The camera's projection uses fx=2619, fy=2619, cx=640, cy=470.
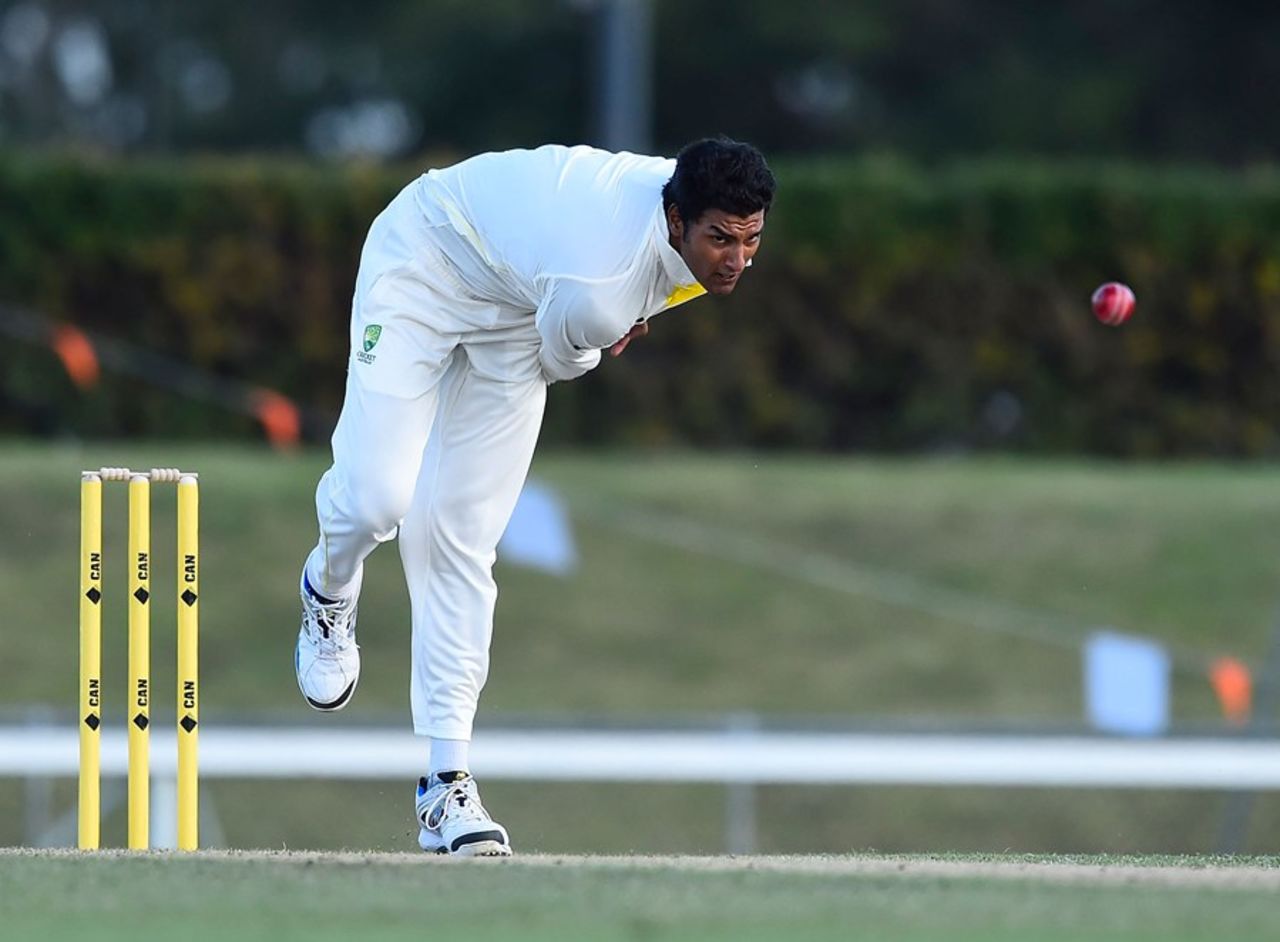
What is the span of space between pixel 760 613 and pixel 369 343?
21.2 feet

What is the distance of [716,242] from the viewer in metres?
5.23

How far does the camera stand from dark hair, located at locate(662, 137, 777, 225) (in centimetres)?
520

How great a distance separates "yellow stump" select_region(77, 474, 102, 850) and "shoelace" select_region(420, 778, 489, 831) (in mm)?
728

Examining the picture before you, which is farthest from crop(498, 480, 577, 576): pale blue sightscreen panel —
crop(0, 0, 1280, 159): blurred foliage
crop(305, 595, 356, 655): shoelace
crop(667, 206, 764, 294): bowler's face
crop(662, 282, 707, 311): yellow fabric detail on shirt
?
crop(0, 0, 1280, 159): blurred foliage

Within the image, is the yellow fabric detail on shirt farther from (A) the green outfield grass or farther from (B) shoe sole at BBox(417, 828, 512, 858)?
(A) the green outfield grass

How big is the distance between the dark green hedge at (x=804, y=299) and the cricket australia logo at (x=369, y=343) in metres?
8.84

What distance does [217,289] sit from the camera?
14562 millimetres

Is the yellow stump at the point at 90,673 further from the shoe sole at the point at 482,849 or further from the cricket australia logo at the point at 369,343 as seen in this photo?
the shoe sole at the point at 482,849

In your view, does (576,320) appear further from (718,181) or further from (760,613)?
(760,613)

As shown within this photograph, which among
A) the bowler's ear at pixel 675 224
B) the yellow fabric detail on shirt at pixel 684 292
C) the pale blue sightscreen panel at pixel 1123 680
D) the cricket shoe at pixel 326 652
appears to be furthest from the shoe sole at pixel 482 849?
the pale blue sightscreen panel at pixel 1123 680

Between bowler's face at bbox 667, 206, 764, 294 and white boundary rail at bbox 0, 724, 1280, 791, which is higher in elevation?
bowler's face at bbox 667, 206, 764, 294

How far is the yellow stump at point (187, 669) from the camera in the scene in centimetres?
570

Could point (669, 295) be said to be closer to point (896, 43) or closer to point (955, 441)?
point (955, 441)

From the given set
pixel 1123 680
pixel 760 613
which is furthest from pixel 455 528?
pixel 760 613
